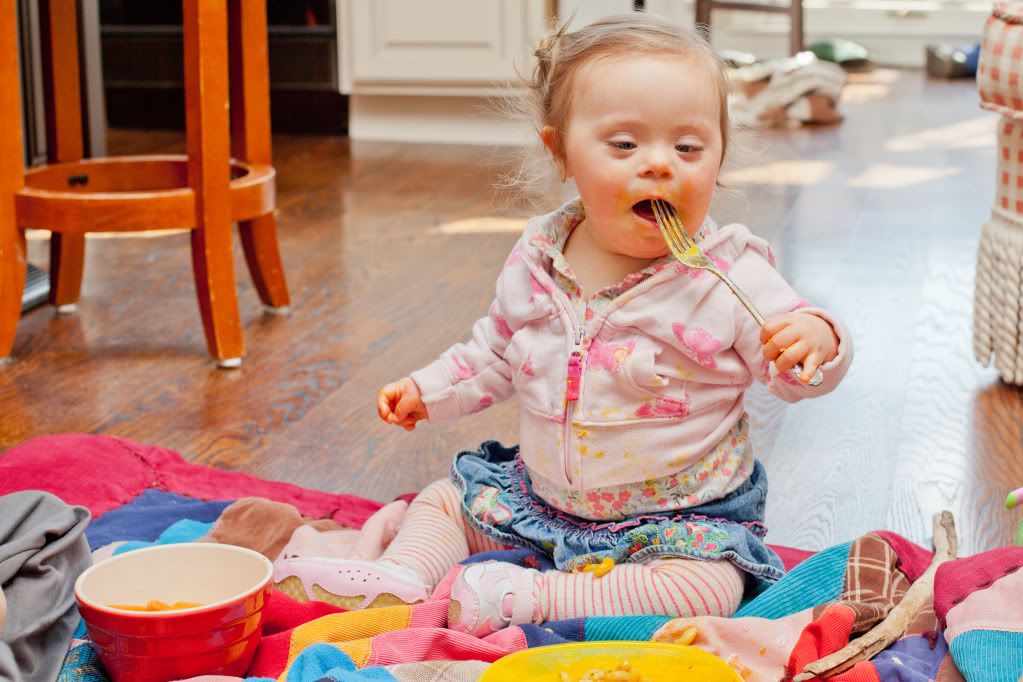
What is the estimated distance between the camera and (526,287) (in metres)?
1.11

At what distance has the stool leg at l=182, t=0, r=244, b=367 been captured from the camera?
165cm

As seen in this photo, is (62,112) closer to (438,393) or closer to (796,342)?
(438,393)

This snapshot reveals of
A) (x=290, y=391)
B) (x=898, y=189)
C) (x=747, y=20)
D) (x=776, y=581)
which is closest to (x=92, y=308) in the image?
(x=290, y=391)

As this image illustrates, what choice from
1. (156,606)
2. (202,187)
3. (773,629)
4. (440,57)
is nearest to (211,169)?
(202,187)

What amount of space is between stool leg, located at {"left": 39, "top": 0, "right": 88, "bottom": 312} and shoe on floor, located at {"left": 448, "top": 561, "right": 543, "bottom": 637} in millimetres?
1194

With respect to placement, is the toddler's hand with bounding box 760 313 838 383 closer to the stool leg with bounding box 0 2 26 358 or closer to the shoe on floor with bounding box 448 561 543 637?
the shoe on floor with bounding box 448 561 543 637

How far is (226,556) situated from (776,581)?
0.44 meters

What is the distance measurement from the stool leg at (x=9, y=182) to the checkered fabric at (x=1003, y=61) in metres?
1.21

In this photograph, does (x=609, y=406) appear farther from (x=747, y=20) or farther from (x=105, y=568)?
(x=747, y=20)

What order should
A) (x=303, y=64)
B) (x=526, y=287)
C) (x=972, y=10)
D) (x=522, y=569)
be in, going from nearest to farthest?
(x=522, y=569)
(x=526, y=287)
(x=303, y=64)
(x=972, y=10)

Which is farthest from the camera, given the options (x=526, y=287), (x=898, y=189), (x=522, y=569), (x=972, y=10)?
A: (x=972, y=10)

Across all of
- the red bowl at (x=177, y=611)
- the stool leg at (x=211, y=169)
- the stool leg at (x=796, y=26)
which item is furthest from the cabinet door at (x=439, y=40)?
the red bowl at (x=177, y=611)

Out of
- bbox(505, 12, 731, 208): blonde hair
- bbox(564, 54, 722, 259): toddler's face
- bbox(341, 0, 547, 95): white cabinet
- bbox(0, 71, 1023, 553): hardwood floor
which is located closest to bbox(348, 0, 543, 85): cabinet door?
bbox(341, 0, 547, 95): white cabinet

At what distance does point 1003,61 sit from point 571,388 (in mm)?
786
